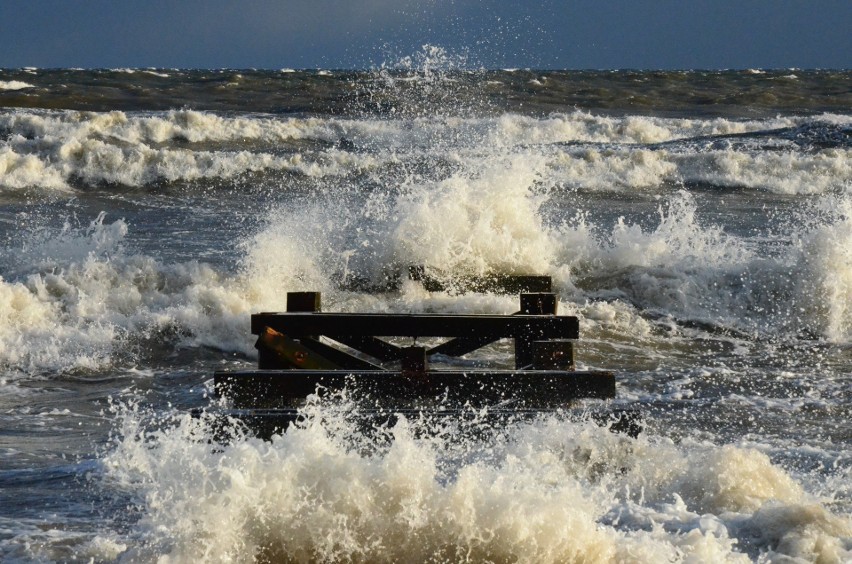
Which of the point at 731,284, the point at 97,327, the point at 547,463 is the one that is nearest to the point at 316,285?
the point at 97,327

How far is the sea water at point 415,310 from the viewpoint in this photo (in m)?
3.90

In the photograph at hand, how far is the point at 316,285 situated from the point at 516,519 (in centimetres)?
700

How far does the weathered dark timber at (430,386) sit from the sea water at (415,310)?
0.63 feet

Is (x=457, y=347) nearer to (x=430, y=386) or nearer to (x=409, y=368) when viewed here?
(x=409, y=368)

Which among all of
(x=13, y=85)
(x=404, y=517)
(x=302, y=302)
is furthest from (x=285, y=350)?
(x=13, y=85)

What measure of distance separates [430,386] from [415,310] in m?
4.46

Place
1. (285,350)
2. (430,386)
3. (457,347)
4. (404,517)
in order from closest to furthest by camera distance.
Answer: (404,517), (430,386), (285,350), (457,347)

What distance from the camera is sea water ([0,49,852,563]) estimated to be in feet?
12.8

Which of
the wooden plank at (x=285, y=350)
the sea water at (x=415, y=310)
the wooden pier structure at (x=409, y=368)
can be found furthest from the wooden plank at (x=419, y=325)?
the sea water at (x=415, y=310)

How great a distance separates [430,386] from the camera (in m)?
5.76

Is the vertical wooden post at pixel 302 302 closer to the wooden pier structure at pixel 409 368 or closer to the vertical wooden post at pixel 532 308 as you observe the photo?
the wooden pier structure at pixel 409 368

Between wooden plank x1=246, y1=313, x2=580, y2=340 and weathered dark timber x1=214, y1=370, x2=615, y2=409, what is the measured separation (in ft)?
1.82

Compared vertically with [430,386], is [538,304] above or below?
above

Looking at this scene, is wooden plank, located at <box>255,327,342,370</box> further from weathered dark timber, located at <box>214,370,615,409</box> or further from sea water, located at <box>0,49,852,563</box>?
sea water, located at <box>0,49,852,563</box>
